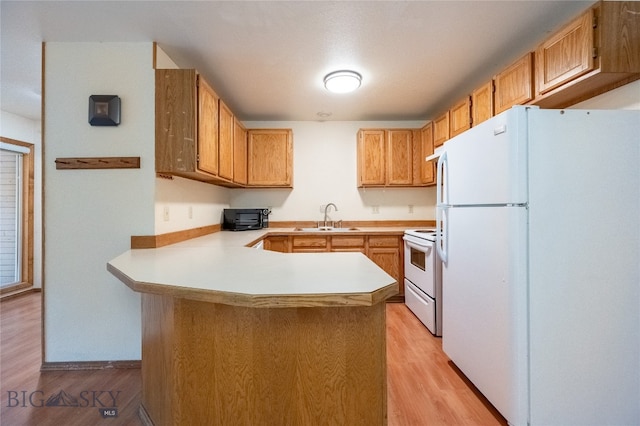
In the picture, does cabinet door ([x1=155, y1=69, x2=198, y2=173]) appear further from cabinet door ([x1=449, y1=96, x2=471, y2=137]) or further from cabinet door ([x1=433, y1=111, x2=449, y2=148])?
cabinet door ([x1=433, y1=111, x2=449, y2=148])

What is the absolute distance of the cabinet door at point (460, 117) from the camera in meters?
2.67

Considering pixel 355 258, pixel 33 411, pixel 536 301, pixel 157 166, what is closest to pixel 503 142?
pixel 536 301

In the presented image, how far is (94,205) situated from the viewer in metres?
2.03

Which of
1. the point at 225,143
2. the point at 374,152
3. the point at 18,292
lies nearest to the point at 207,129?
the point at 225,143

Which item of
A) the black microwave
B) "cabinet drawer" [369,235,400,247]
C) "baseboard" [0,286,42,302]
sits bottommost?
"baseboard" [0,286,42,302]

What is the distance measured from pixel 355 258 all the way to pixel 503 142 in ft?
3.23

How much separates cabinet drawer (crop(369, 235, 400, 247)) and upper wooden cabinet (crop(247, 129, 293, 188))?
1.32 meters

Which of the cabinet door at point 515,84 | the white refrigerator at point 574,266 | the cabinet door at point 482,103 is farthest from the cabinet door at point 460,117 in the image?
the white refrigerator at point 574,266

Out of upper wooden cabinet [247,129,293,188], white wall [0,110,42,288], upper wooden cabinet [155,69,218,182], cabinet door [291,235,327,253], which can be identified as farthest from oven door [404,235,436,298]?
white wall [0,110,42,288]

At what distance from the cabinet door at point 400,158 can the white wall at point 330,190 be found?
1.01ft

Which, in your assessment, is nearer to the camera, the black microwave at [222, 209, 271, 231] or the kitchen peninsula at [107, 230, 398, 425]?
the kitchen peninsula at [107, 230, 398, 425]

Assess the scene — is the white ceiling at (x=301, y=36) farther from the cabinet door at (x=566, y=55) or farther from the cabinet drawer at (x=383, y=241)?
the cabinet drawer at (x=383, y=241)

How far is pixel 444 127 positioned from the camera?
10.3 ft

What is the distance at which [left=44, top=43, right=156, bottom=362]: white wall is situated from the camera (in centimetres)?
202
